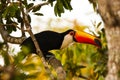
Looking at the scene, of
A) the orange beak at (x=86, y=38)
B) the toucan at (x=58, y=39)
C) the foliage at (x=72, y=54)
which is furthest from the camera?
the toucan at (x=58, y=39)

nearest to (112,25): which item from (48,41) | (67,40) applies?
(48,41)

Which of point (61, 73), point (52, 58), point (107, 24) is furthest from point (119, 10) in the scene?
point (52, 58)

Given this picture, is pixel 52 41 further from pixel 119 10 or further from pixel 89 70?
pixel 119 10

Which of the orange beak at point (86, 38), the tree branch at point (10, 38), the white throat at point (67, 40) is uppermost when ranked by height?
the tree branch at point (10, 38)

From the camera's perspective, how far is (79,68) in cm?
507

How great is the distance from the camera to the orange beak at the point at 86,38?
5109mm

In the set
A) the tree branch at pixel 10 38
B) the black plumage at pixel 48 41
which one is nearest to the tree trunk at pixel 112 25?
the tree branch at pixel 10 38

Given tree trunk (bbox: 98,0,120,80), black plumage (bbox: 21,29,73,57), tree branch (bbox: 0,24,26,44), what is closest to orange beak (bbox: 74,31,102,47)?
black plumage (bbox: 21,29,73,57)

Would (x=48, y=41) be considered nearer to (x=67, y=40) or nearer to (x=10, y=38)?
(x=67, y=40)

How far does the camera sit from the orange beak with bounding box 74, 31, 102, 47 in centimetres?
511

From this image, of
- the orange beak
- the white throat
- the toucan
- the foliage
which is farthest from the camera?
the white throat

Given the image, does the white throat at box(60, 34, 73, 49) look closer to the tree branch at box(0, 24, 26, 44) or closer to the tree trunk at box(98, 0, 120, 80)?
the tree branch at box(0, 24, 26, 44)

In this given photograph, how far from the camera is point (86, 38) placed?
5543 mm

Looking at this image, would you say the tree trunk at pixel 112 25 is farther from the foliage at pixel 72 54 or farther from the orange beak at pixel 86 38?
the orange beak at pixel 86 38
